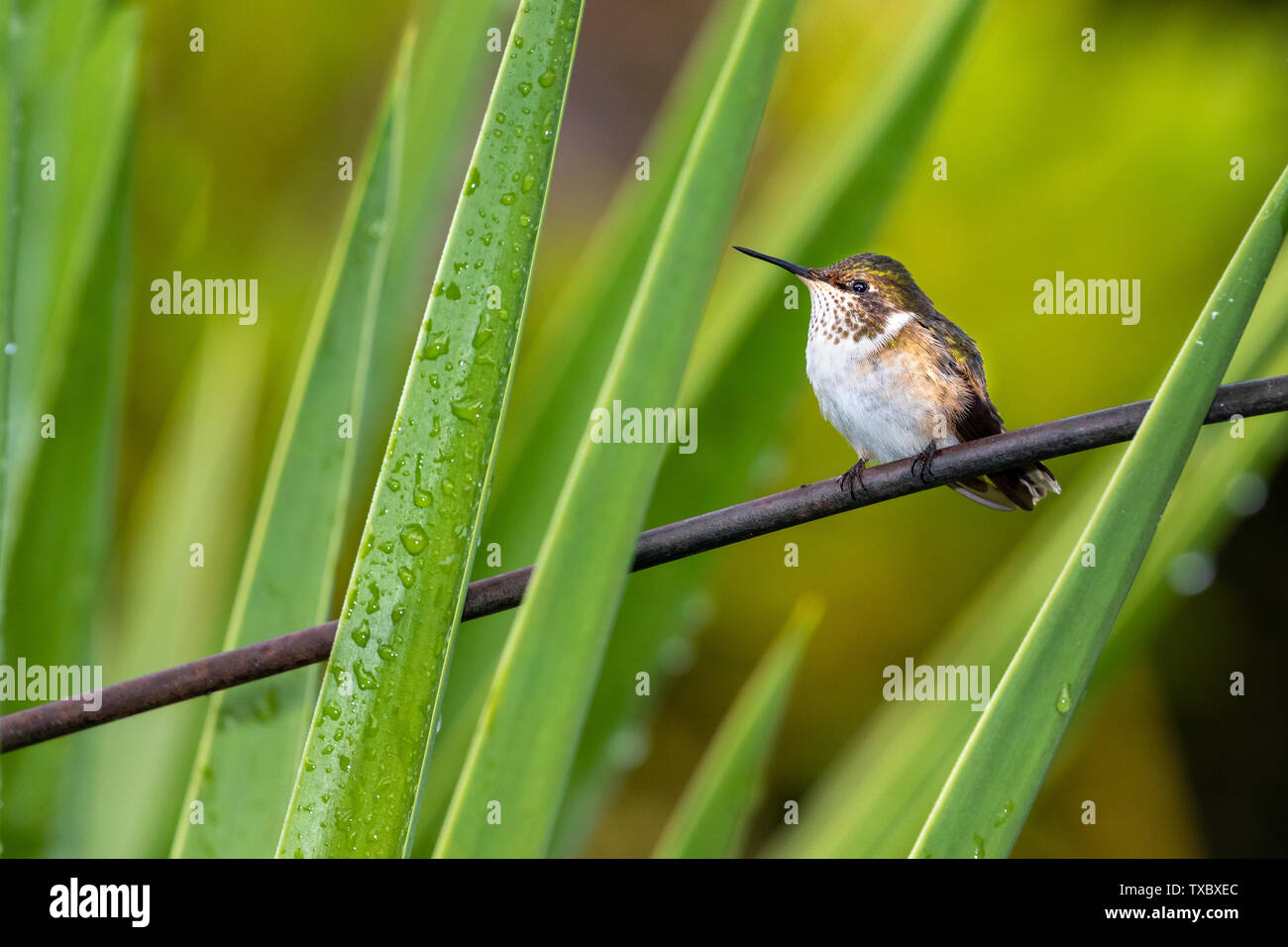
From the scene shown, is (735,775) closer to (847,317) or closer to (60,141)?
(847,317)

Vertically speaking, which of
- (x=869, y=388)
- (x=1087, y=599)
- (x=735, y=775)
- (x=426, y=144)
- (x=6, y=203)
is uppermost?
(x=426, y=144)

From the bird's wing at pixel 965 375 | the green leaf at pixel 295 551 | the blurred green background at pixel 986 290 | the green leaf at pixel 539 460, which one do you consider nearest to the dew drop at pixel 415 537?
the green leaf at pixel 295 551

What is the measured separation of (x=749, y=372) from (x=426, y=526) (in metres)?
0.32

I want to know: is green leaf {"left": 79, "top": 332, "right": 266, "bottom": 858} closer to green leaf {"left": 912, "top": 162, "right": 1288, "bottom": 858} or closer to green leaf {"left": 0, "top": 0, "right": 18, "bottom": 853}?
green leaf {"left": 0, "top": 0, "right": 18, "bottom": 853}

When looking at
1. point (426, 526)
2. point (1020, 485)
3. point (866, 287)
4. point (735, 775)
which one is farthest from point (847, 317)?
point (426, 526)

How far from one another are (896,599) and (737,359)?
707 mm

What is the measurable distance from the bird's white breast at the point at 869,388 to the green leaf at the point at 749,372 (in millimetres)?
22

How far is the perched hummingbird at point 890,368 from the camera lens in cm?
58

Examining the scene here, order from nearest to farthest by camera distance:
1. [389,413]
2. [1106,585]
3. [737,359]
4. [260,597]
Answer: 1. [1106,585]
2. [260,597]
3. [737,359]
4. [389,413]

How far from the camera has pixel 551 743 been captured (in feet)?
1.09

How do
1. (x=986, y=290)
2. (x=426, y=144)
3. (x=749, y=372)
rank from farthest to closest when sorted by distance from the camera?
(x=986, y=290) → (x=426, y=144) → (x=749, y=372)

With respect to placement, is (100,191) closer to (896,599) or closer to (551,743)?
(551,743)

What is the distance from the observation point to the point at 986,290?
1.15 meters

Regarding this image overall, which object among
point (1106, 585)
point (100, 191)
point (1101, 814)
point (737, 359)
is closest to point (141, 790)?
point (100, 191)
